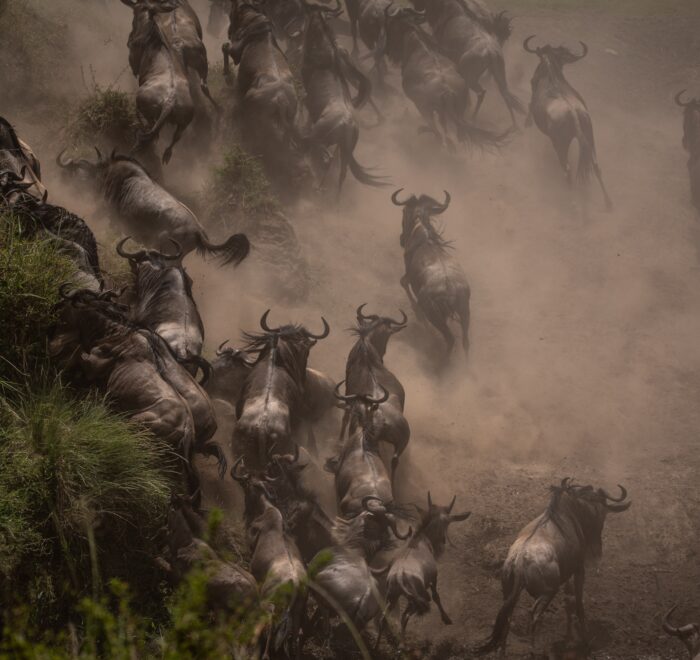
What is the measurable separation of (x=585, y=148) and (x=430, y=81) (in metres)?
3.14

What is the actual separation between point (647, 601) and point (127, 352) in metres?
5.46

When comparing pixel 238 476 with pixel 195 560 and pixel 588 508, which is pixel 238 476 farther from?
pixel 588 508

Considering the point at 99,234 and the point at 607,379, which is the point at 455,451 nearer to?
the point at 607,379

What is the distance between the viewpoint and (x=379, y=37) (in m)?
16.3

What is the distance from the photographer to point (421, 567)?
7.26 meters

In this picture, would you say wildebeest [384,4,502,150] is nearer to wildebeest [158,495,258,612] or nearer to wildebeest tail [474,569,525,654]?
wildebeest tail [474,569,525,654]

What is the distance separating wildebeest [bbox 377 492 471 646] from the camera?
278 inches

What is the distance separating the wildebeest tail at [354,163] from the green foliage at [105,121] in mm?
3394

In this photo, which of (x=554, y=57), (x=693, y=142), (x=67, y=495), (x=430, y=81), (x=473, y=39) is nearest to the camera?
(x=67, y=495)

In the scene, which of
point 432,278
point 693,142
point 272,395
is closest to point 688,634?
point 272,395

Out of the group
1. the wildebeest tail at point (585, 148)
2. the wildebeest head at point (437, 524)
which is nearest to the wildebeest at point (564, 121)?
the wildebeest tail at point (585, 148)

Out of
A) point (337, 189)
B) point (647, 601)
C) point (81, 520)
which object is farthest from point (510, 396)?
point (81, 520)

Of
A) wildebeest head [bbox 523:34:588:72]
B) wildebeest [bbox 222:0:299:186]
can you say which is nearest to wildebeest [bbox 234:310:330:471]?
wildebeest [bbox 222:0:299:186]

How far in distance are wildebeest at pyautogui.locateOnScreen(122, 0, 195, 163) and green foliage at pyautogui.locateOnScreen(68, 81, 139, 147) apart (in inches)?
9.4
